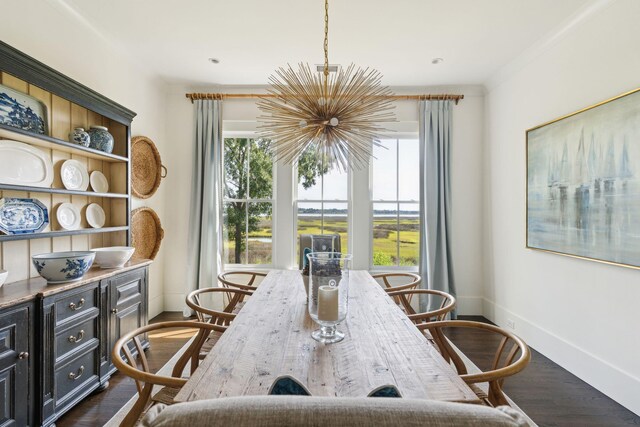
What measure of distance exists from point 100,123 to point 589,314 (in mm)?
4259

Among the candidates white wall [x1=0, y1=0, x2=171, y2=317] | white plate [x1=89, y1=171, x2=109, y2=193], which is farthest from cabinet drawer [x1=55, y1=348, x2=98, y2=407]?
white wall [x1=0, y1=0, x2=171, y2=317]

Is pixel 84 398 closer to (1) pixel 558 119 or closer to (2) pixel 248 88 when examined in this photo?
(2) pixel 248 88

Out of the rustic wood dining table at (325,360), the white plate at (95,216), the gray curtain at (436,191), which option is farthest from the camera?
the gray curtain at (436,191)

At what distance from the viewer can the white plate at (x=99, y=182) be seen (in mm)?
2744

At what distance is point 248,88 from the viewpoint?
4.09 meters

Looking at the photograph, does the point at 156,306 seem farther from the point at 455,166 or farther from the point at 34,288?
the point at 455,166

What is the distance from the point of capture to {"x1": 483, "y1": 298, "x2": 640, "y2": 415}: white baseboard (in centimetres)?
219

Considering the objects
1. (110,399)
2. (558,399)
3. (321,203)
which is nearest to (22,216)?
(110,399)

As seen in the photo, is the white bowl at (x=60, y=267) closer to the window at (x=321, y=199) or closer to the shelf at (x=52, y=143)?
the shelf at (x=52, y=143)

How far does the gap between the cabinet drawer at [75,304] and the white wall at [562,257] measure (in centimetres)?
359

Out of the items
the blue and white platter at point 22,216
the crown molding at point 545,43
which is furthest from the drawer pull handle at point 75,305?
the crown molding at point 545,43

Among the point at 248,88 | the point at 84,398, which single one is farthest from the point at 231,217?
the point at 84,398

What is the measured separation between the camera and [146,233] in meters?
3.62

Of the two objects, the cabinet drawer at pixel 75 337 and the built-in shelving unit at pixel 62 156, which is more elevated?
the built-in shelving unit at pixel 62 156
